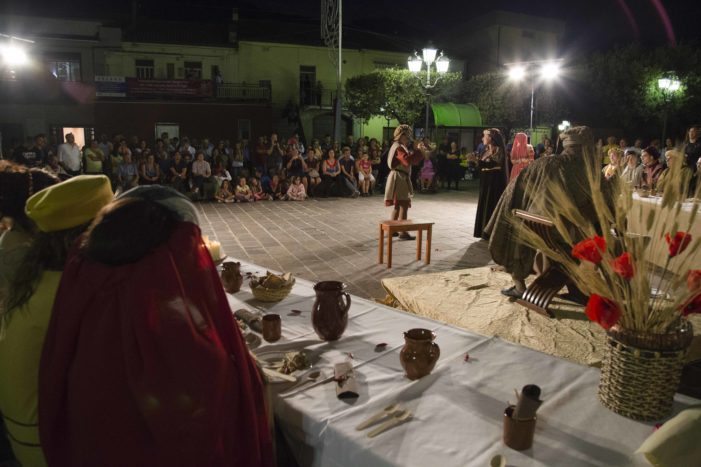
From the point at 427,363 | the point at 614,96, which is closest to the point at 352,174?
the point at 427,363

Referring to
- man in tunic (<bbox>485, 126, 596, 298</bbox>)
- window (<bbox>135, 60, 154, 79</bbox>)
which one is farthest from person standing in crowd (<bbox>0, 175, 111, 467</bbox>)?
window (<bbox>135, 60, 154, 79</bbox>)

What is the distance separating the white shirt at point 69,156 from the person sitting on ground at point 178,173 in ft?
6.97

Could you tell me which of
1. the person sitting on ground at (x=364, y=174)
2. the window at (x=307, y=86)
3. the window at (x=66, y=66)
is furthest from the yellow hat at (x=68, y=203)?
the window at (x=66, y=66)

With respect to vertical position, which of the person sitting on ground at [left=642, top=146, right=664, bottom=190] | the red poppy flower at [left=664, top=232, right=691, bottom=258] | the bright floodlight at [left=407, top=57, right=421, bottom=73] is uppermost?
the bright floodlight at [left=407, top=57, right=421, bottom=73]

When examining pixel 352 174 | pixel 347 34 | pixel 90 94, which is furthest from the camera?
pixel 347 34

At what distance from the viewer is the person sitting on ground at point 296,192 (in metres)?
13.4

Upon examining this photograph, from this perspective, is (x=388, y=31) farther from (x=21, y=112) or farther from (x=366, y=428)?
(x=366, y=428)

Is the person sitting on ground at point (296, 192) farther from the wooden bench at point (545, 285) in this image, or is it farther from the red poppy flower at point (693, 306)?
the red poppy flower at point (693, 306)

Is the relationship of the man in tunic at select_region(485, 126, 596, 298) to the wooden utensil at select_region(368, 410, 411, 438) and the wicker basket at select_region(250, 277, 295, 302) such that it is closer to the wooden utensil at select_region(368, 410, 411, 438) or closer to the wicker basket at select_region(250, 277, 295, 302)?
the wicker basket at select_region(250, 277, 295, 302)

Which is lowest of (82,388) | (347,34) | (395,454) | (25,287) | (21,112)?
(395,454)

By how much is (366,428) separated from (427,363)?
38 cm

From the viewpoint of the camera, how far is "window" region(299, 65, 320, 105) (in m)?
26.4

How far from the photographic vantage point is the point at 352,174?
47.5 ft

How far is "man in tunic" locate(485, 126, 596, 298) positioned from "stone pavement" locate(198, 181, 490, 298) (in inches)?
59.8
